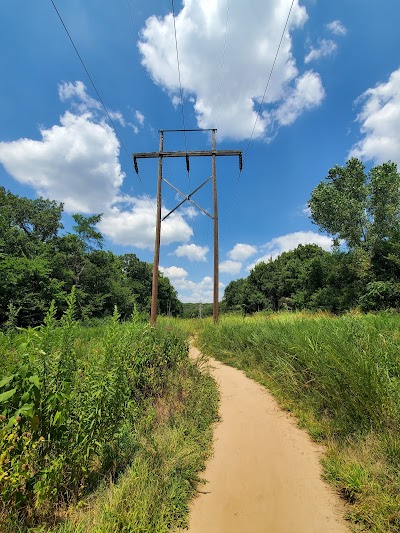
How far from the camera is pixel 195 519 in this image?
2434mm

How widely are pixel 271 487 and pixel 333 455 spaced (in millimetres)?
926

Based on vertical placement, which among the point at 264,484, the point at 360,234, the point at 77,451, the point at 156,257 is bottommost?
the point at 264,484

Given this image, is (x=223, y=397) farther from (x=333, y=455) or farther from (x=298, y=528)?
(x=298, y=528)

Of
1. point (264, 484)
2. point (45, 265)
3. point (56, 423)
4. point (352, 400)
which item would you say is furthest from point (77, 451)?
point (45, 265)

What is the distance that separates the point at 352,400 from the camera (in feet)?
12.2

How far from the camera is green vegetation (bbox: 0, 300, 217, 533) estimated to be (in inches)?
79.4

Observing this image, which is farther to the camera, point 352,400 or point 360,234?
point 360,234

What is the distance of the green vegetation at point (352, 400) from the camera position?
2529 mm

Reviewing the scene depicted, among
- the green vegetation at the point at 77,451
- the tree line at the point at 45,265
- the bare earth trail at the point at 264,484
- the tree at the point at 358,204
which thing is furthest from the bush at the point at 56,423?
the tree at the point at 358,204

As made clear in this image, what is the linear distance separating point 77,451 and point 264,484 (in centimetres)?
189

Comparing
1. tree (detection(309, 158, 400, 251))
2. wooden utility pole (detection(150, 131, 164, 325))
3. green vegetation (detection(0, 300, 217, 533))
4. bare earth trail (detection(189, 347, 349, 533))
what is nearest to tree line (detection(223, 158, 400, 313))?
tree (detection(309, 158, 400, 251))

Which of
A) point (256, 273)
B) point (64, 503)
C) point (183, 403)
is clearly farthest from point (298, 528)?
point (256, 273)

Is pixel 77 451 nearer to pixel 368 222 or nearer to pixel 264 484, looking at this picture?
pixel 264 484

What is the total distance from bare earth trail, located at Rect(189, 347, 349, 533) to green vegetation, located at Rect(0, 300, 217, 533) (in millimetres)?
239
